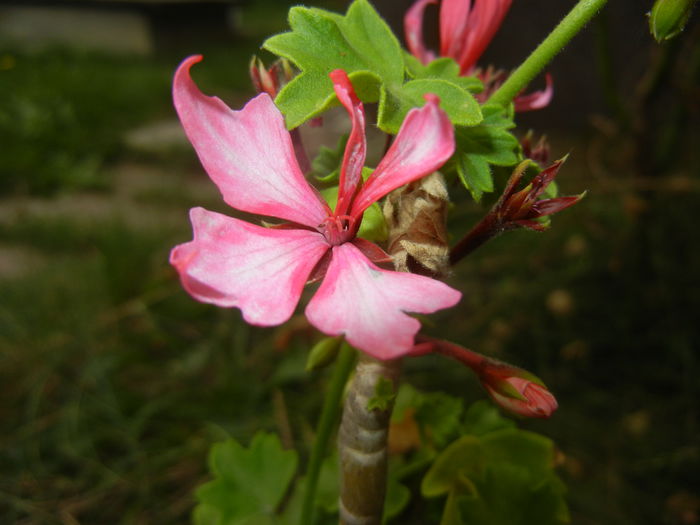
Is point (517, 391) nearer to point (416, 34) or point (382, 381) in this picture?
point (382, 381)

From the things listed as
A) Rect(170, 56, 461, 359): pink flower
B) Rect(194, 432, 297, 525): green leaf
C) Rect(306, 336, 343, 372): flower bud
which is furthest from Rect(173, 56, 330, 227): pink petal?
Rect(194, 432, 297, 525): green leaf

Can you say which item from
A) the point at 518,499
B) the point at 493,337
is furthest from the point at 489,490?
the point at 493,337

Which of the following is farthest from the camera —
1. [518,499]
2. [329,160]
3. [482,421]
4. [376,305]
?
[482,421]

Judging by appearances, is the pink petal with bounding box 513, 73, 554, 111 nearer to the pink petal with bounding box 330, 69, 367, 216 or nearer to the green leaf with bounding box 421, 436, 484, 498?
the pink petal with bounding box 330, 69, 367, 216

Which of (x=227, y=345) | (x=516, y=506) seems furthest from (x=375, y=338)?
(x=227, y=345)

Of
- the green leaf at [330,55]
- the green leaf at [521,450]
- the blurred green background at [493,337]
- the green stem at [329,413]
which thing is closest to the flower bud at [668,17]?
the green leaf at [330,55]

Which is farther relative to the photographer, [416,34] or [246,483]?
[246,483]
